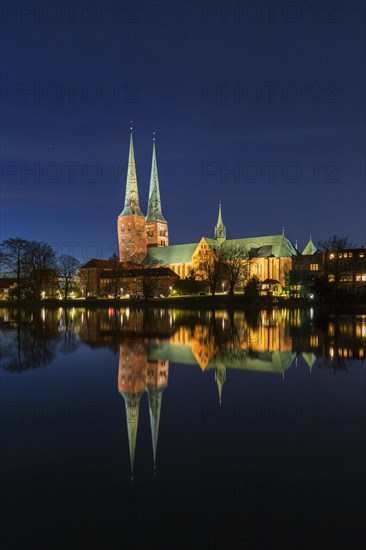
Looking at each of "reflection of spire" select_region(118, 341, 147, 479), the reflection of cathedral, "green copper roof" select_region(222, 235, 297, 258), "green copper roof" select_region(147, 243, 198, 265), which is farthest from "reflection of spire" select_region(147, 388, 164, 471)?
"green copper roof" select_region(147, 243, 198, 265)

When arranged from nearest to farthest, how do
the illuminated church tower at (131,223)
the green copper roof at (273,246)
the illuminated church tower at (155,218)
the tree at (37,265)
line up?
the tree at (37,265)
the green copper roof at (273,246)
the illuminated church tower at (131,223)
the illuminated church tower at (155,218)

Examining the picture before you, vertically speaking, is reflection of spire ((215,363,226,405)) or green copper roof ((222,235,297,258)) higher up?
green copper roof ((222,235,297,258))

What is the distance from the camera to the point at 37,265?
67.1m

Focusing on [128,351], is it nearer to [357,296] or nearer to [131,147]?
[357,296]

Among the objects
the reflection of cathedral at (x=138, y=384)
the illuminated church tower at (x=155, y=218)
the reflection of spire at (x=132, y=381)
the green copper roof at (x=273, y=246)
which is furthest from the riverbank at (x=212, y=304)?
the illuminated church tower at (x=155, y=218)

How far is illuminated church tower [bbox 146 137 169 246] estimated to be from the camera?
13575 cm

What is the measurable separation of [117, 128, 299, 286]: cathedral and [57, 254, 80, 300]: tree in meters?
24.3

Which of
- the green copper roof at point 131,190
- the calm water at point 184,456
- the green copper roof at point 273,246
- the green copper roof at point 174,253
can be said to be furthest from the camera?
the green copper roof at point 131,190

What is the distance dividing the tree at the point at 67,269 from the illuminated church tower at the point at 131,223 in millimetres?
29635

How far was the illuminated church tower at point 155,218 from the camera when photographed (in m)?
136

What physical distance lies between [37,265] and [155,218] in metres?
72.0

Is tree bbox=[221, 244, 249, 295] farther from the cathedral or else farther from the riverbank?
the cathedral

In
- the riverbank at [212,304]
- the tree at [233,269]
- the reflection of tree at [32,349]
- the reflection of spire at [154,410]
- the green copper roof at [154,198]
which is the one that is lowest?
the riverbank at [212,304]

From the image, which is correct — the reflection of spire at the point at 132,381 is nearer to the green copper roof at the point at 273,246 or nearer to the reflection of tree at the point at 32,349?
the reflection of tree at the point at 32,349
